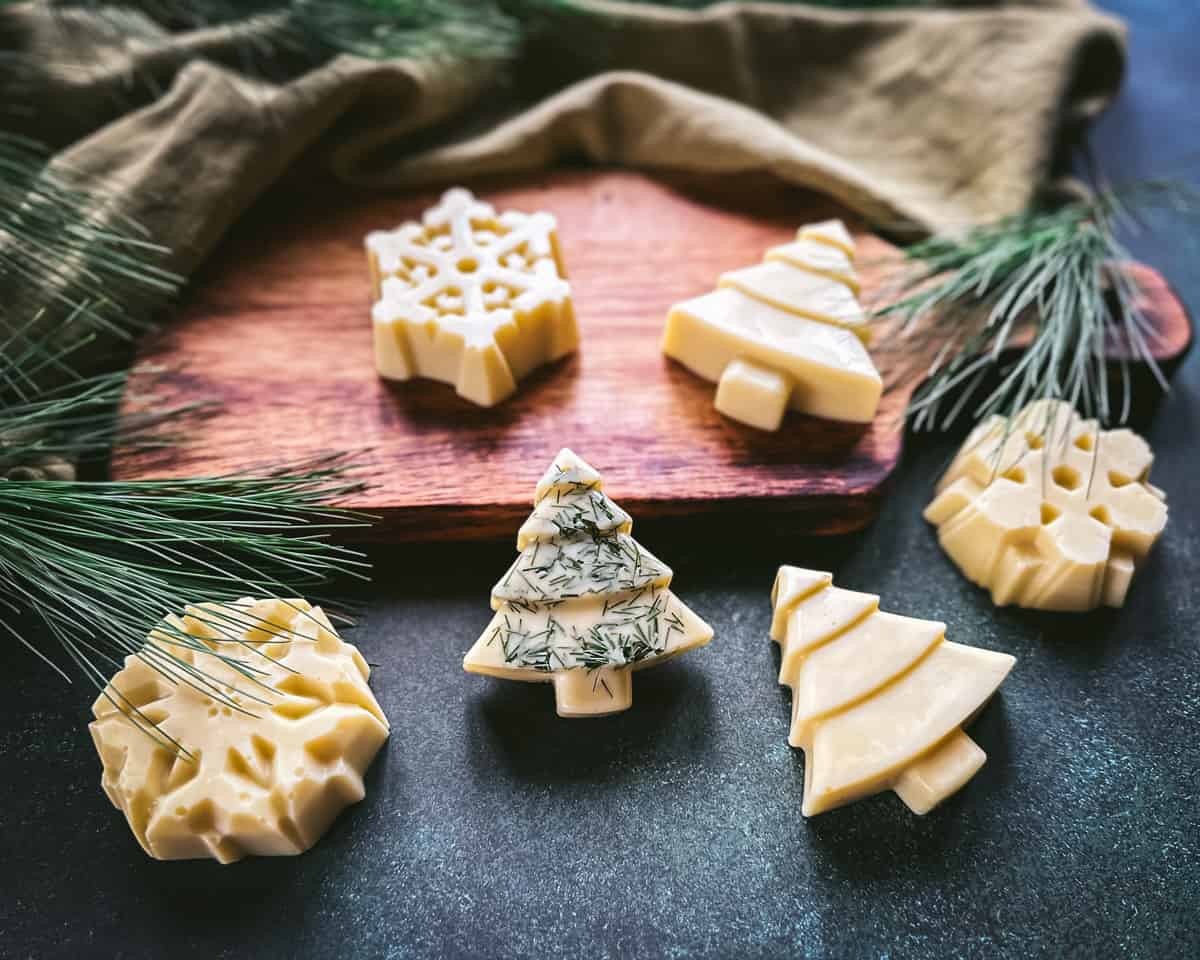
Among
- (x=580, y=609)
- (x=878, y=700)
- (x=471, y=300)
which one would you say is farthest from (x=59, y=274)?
(x=878, y=700)

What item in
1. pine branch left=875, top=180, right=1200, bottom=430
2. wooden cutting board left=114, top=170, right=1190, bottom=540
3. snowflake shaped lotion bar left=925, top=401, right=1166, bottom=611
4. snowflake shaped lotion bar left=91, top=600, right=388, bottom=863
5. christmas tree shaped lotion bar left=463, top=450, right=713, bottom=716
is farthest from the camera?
pine branch left=875, top=180, right=1200, bottom=430

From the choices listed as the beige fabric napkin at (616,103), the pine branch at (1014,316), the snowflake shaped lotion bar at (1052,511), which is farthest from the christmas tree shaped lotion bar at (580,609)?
the beige fabric napkin at (616,103)

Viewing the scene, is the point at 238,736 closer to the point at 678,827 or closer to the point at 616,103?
the point at 678,827

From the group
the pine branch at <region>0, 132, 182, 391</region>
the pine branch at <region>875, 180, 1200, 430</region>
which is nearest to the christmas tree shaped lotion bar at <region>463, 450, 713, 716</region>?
the pine branch at <region>875, 180, 1200, 430</region>

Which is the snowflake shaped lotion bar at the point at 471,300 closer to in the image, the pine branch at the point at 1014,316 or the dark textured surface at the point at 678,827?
the dark textured surface at the point at 678,827

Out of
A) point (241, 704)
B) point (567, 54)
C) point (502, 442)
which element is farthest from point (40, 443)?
point (567, 54)

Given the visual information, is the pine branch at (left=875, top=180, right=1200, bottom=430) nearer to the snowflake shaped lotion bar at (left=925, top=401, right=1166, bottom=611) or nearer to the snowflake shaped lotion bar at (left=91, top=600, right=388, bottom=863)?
the snowflake shaped lotion bar at (left=925, top=401, right=1166, bottom=611)

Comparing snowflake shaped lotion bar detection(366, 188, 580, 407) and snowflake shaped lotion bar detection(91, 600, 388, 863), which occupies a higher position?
snowflake shaped lotion bar detection(366, 188, 580, 407)
